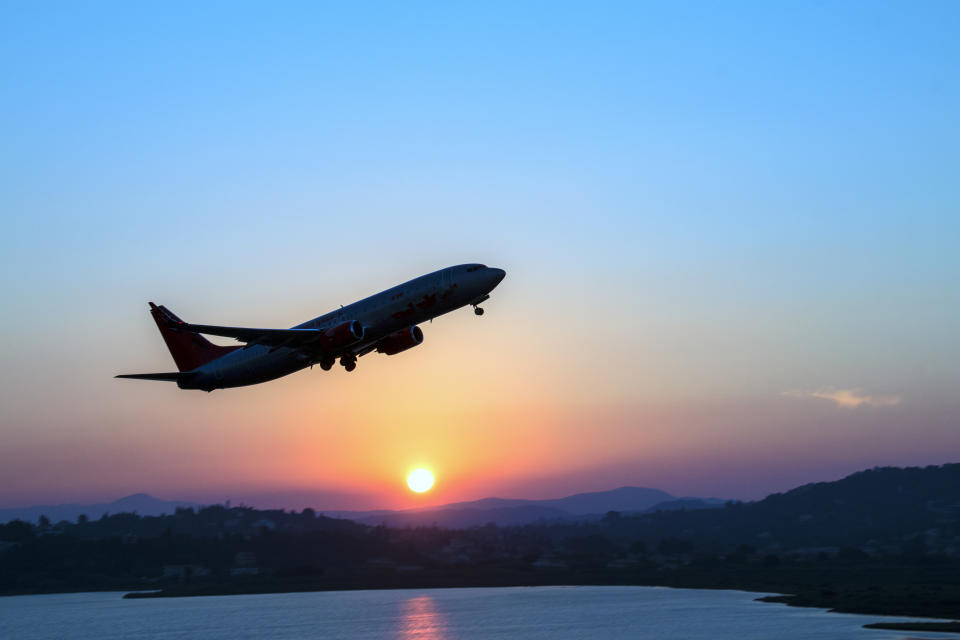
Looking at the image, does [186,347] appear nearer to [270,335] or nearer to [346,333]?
[270,335]

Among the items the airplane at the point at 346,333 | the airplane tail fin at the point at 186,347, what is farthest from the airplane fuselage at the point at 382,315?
the airplane tail fin at the point at 186,347

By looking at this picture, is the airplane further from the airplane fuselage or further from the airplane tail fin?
the airplane tail fin

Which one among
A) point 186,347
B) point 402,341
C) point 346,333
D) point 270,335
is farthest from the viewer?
point 186,347

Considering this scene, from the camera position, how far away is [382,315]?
78.4 meters

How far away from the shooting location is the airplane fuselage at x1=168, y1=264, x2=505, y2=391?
250 ft

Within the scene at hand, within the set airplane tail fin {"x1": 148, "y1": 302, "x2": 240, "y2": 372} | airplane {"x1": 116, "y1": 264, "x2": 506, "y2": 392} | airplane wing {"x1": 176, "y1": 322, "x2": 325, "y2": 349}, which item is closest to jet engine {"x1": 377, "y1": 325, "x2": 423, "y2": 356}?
airplane {"x1": 116, "y1": 264, "x2": 506, "y2": 392}

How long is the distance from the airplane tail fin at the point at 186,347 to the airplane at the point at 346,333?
338cm

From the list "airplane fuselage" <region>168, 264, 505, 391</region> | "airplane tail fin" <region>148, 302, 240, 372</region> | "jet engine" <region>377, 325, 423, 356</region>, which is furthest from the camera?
"airplane tail fin" <region>148, 302, 240, 372</region>

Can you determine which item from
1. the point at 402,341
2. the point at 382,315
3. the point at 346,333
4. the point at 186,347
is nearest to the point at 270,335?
the point at 346,333

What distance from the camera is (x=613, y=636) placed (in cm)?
19038

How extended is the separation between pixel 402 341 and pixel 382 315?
869 cm

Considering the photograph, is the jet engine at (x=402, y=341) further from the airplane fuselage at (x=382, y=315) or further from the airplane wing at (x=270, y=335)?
the airplane wing at (x=270, y=335)

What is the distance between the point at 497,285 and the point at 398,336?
13810mm

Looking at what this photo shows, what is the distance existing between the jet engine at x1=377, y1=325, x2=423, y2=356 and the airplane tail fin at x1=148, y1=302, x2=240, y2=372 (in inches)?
634
